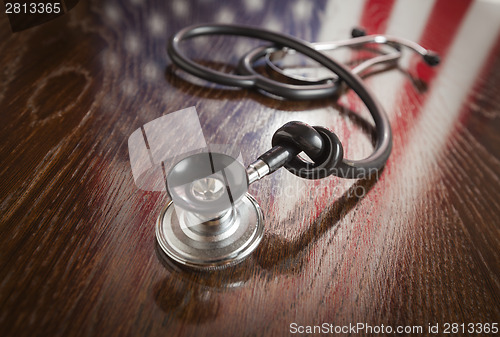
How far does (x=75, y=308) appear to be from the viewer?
32 centimetres

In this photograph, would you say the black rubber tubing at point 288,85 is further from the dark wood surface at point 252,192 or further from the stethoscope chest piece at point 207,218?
the stethoscope chest piece at point 207,218

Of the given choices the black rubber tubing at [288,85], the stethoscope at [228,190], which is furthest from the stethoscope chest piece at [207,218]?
the black rubber tubing at [288,85]

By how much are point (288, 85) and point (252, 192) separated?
251 millimetres

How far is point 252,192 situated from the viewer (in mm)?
451

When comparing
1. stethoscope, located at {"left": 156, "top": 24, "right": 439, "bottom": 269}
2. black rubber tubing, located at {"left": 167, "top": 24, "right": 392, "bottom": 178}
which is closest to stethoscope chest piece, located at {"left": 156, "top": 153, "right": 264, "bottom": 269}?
stethoscope, located at {"left": 156, "top": 24, "right": 439, "bottom": 269}

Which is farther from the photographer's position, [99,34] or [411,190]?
[99,34]

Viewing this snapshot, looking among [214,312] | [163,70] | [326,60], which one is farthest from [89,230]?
[326,60]

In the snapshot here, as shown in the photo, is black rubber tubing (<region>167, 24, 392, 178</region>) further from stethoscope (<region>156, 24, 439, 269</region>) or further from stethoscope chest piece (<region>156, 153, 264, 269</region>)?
stethoscope chest piece (<region>156, 153, 264, 269</region>)

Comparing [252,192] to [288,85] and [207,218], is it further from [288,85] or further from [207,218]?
[288,85]

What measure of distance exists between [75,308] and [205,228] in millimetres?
133

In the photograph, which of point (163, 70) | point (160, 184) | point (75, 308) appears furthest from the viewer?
point (163, 70)

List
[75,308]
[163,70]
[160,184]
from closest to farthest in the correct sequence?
[75,308] → [160,184] → [163,70]

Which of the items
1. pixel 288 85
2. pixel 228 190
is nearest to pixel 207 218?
pixel 228 190

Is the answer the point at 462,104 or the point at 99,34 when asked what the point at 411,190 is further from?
the point at 99,34
